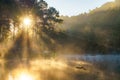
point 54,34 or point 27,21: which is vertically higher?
point 27,21

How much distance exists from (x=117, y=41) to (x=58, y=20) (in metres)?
37.0

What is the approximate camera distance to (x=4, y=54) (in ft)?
207

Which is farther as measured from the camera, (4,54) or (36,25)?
(36,25)

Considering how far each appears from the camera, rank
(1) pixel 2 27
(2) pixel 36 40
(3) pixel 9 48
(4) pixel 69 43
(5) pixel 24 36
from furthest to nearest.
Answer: (4) pixel 69 43
(2) pixel 36 40
(5) pixel 24 36
(3) pixel 9 48
(1) pixel 2 27

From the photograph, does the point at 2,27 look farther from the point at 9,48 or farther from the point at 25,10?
the point at 25,10

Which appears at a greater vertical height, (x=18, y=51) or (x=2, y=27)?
(x=2, y=27)

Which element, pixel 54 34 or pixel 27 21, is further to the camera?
pixel 54 34

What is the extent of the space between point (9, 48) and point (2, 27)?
21.9ft

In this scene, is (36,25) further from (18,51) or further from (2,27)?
(2,27)

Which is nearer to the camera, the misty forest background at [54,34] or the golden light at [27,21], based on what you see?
the misty forest background at [54,34]

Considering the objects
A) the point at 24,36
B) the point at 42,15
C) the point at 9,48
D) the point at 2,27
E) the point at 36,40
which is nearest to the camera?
the point at 2,27

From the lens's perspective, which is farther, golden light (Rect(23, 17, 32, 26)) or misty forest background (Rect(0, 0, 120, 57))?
golden light (Rect(23, 17, 32, 26))

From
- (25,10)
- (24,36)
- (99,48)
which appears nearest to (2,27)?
(25,10)

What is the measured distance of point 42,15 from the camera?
88000 mm
